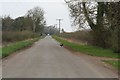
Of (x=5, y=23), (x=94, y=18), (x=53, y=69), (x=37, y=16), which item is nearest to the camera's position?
(x=53, y=69)

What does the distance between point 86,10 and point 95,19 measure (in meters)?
1.68

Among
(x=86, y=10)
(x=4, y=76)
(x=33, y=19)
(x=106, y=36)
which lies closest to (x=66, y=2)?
(x=86, y=10)

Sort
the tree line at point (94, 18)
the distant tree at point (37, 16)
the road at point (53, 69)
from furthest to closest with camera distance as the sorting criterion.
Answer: the distant tree at point (37, 16), the tree line at point (94, 18), the road at point (53, 69)

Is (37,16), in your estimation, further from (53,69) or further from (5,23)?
(53,69)

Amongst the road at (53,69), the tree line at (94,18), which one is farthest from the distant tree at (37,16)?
the road at (53,69)

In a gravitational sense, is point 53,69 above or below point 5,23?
below

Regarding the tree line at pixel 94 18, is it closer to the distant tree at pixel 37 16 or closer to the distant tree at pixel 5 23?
the distant tree at pixel 5 23

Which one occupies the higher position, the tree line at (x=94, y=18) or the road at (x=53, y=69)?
the tree line at (x=94, y=18)

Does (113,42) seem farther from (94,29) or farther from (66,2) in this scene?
(66,2)

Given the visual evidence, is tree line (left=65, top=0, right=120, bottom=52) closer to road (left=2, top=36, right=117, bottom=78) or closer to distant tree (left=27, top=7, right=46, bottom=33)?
road (left=2, top=36, right=117, bottom=78)

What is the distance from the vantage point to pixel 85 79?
39.6 feet

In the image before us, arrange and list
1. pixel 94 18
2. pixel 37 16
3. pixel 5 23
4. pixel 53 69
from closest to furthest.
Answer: pixel 53 69 → pixel 94 18 → pixel 5 23 → pixel 37 16

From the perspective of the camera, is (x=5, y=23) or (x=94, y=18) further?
(x=5, y=23)

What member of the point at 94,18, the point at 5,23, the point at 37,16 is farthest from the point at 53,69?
the point at 37,16
